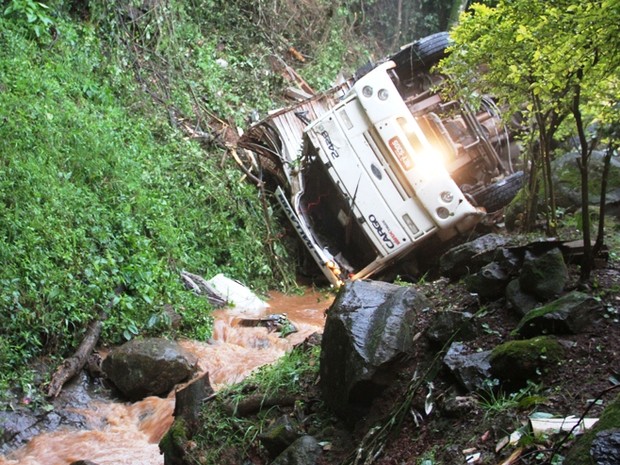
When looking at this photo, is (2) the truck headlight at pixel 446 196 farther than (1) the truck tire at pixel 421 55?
No

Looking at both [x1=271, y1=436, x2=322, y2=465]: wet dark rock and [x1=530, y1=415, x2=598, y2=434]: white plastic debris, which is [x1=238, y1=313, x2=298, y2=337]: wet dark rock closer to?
[x1=271, y1=436, x2=322, y2=465]: wet dark rock

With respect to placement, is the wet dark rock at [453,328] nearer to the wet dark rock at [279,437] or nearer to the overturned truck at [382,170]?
the wet dark rock at [279,437]

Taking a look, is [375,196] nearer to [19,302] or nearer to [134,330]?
[134,330]

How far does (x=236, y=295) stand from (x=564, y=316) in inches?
196

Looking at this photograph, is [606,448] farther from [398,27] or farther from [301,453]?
[398,27]

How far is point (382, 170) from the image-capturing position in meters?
7.94

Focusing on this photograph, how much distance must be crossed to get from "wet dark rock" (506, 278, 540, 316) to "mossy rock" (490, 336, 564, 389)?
1.74 feet

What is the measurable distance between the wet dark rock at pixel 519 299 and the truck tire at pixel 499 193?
4.46m

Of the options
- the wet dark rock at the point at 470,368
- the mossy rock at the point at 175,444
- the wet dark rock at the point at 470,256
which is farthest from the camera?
the wet dark rock at the point at 470,256

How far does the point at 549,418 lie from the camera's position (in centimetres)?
275

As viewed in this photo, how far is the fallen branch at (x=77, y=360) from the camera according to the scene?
5.09 m

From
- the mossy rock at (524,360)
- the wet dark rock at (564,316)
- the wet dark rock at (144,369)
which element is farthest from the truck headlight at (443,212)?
the mossy rock at (524,360)

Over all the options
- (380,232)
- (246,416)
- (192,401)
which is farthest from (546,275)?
(380,232)

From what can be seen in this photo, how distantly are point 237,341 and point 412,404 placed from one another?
3625mm
